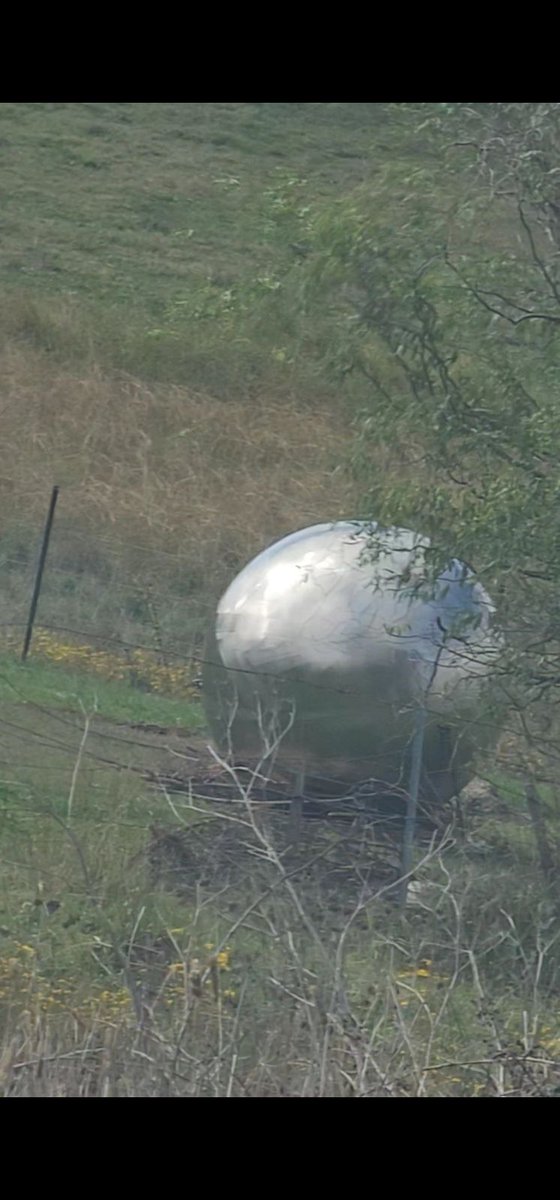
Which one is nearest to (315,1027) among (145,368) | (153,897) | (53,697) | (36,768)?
(153,897)

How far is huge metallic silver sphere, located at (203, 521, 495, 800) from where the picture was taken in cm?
804

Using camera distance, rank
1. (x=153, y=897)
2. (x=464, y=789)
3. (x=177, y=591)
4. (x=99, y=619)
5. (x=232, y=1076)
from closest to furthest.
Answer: (x=232, y=1076) → (x=153, y=897) → (x=464, y=789) → (x=99, y=619) → (x=177, y=591)

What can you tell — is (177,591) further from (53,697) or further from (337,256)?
(337,256)

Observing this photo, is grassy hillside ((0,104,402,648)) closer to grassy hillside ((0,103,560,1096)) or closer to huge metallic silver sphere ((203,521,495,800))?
grassy hillside ((0,103,560,1096))

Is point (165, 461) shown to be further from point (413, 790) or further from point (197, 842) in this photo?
point (197, 842)

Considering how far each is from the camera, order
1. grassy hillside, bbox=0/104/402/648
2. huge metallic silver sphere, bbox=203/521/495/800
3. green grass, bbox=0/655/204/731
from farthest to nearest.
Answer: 1. grassy hillside, bbox=0/104/402/648
2. green grass, bbox=0/655/204/731
3. huge metallic silver sphere, bbox=203/521/495/800

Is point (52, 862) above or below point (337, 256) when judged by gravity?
below

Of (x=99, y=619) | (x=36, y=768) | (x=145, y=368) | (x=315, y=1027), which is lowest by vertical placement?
(x=145, y=368)

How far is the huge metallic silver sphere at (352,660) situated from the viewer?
26.4 ft

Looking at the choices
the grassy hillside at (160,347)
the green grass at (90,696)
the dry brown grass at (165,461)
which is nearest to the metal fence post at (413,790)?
the grassy hillside at (160,347)

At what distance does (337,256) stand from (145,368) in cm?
1888

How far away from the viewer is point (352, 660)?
905 cm

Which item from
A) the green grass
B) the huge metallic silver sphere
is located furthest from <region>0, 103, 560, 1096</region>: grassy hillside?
the huge metallic silver sphere

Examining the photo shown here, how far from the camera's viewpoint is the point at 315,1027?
5566 millimetres
